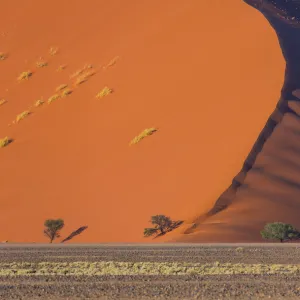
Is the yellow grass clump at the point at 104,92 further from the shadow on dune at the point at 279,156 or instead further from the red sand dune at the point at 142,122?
the shadow on dune at the point at 279,156

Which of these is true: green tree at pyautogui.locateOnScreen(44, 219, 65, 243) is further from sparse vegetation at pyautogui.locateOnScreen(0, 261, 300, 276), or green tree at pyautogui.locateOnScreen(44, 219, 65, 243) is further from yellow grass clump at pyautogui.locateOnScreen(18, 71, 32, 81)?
A: yellow grass clump at pyautogui.locateOnScreen(18, 71, 32, 81)

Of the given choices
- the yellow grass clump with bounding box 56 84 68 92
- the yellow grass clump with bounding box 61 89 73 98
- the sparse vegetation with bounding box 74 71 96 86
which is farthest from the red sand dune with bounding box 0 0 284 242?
the yellow grass clump with bounding box 56 84 68 92

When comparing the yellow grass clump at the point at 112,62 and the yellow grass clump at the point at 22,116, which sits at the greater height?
the yellow grass clump at the point at 112,62

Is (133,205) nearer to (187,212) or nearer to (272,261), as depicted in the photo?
(187,212)

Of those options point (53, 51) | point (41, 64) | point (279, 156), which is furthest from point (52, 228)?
point (53, 51)

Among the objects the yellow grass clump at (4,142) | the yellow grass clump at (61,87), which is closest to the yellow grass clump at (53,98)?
the yellow grass clump at (61,87)

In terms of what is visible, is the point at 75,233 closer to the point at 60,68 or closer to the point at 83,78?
the point at 83,78
